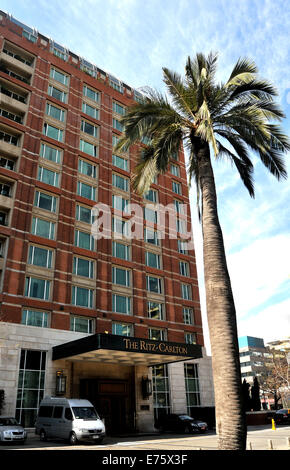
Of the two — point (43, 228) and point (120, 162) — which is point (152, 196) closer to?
point (120, 162)

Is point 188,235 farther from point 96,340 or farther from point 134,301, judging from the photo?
point 96,340

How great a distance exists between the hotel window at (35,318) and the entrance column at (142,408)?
965 centimetres

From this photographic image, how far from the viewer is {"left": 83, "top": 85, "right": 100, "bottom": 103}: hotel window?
44.7 m

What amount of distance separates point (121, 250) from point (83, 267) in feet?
17.4

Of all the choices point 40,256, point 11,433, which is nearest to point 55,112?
point 40,256

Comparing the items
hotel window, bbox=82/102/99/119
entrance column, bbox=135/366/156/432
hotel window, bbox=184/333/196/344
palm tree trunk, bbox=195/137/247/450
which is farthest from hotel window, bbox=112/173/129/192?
palm tree trunk, bbox=195/137/247/450

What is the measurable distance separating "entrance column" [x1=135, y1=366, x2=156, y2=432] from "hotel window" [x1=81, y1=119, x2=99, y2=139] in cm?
2604

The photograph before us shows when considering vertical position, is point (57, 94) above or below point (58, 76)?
below

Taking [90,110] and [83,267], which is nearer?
[83,267]

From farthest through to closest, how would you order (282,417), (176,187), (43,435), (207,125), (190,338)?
(176,187) → (190,338) → (282,417) → (43,435) → (207,125)

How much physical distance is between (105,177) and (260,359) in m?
98.9

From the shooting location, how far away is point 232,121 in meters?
16.0

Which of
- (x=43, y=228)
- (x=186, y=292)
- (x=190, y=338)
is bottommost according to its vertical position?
(x=190, y=338)

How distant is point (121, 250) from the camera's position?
128 feet
